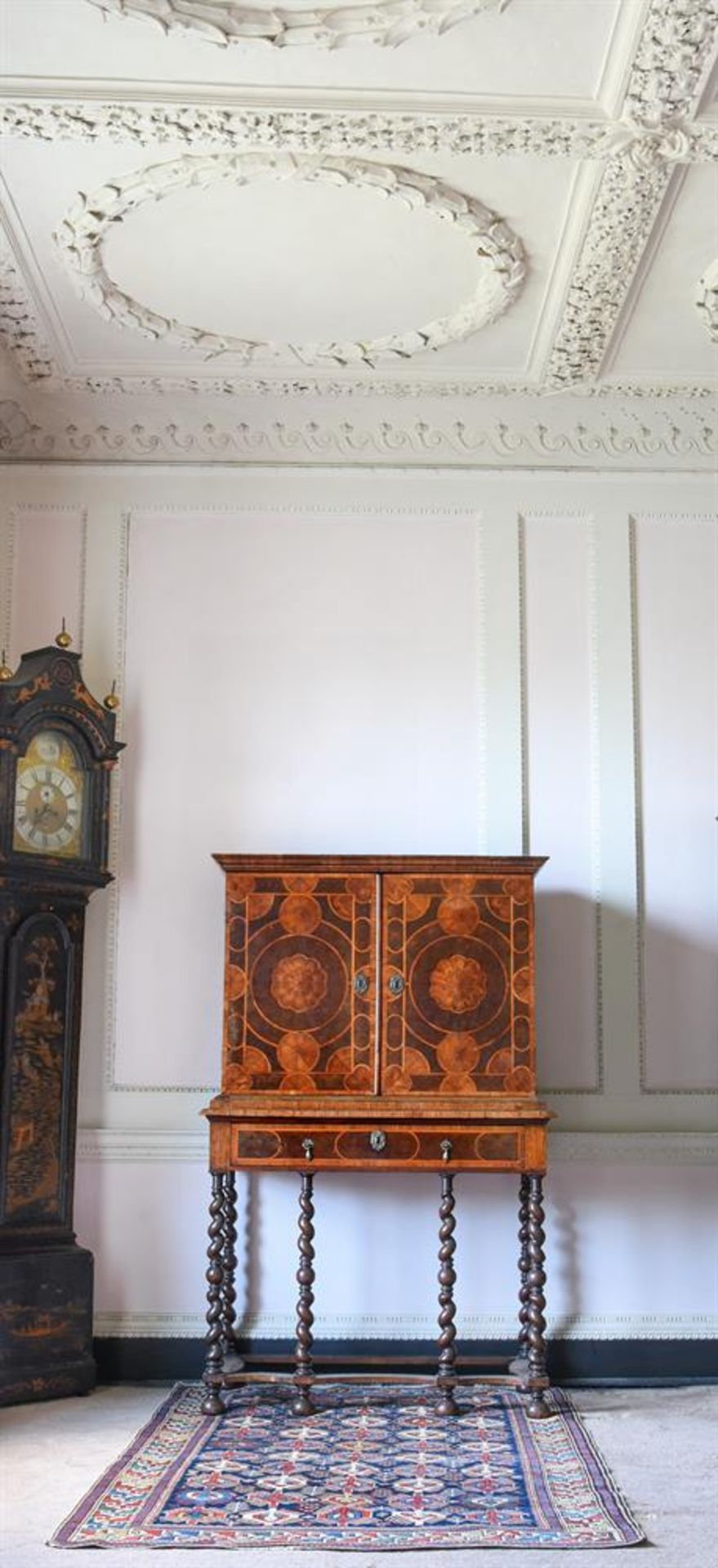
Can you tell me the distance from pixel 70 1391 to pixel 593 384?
3.94 meters

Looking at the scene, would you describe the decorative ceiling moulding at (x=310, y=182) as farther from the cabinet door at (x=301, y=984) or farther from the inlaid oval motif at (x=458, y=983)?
the inlaid oval motif at (x=458, y=983)

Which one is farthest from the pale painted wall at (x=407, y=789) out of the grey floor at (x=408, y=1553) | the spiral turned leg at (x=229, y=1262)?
the grey floor at (x=408, y=1553)

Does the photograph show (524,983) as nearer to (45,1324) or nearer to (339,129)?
(45,1324)

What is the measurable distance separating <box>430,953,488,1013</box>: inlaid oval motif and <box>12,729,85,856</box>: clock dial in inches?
53.3

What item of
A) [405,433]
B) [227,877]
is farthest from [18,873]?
[405,433]

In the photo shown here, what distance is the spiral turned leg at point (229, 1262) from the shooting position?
4727 mm

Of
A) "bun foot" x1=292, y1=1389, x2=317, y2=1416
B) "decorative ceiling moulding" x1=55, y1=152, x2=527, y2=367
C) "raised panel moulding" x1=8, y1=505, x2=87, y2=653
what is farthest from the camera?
"raised panel moulding" x1=8, y1=505, x2=87, y2=653

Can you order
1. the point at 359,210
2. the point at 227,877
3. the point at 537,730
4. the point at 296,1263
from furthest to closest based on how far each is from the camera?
the point at 537,730, the point at 296,1263, the point at 227,877, the point at 359,210

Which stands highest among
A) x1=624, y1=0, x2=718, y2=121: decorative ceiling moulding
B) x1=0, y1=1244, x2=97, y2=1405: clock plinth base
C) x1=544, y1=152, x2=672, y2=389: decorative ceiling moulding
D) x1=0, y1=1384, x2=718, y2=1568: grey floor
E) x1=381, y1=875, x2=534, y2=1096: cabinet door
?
x1=544, y1=152, x2=672, y2=389: decorative ceiling moulding

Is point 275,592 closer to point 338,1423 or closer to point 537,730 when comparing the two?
point 537,730

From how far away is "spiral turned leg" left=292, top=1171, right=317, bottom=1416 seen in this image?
179 inches

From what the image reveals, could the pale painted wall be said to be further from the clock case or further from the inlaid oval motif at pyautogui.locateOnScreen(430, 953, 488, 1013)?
the inlaid oval motif at pyautogui.locateOnScreen(430, 953, 488, 1013)

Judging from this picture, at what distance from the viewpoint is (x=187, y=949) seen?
532 centimetres

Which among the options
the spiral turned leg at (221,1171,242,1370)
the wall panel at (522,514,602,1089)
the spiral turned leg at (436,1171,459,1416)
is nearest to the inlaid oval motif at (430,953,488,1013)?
the spiral turned leg at (436,1171,459,1416)
